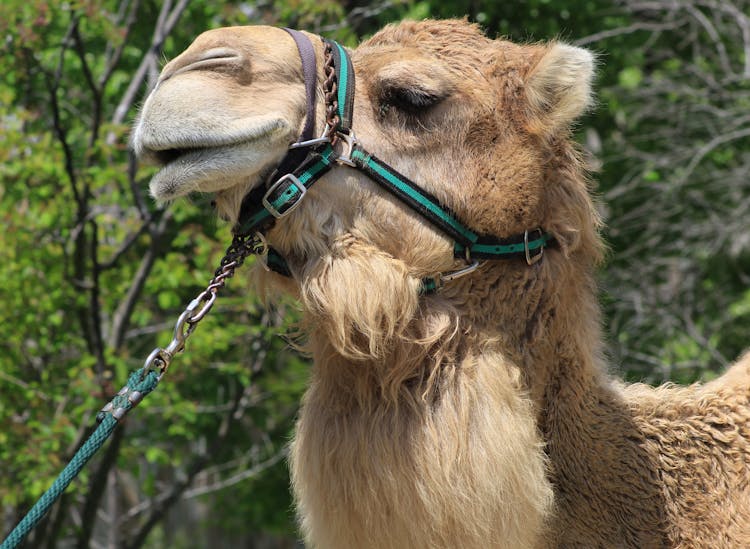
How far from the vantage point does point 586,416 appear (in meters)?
2.89

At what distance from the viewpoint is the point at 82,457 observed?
2375mm

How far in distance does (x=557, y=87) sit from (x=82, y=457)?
6.07ft

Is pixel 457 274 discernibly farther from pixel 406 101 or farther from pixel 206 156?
pixel 206 156

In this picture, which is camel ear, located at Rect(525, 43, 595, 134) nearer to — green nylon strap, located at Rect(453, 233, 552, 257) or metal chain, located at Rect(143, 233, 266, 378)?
green nylon strap, located at Rect(453, 233, 552, 257)

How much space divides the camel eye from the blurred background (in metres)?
0.80

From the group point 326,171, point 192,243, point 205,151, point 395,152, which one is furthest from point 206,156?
point 192,243

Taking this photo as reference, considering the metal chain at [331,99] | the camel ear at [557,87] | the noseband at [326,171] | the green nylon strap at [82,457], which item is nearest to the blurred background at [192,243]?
the camel ear at [557,87]

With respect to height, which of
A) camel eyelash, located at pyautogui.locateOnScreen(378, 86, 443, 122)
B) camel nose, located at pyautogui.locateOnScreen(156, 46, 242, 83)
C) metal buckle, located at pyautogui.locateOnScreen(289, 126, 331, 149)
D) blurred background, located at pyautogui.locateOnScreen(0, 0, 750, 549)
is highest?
camel nose, located at pyautogui.locateOnScreen(156, 46, 242, 83)

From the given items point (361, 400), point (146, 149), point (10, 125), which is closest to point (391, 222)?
point (361, 400)

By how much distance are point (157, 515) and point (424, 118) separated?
3.98 metres

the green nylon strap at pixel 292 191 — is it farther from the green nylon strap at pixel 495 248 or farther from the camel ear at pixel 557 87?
the camel ear at pixel 557 87

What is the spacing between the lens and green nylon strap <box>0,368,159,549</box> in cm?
234

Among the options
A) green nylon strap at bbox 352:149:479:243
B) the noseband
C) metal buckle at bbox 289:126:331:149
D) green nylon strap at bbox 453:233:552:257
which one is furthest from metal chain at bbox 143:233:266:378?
green nylon strap at bbox 453:233:552:257

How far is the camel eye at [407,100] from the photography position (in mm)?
2859
